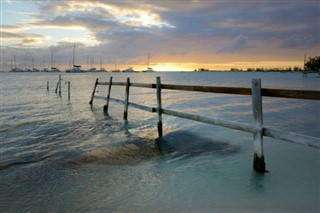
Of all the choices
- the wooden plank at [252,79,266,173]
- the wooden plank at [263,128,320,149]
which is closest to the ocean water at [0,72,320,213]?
the wooden plank at [252,79,266,173]

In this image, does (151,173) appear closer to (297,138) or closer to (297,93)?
(297,138)

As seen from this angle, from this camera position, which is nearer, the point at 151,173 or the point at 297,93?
the point at 297,93

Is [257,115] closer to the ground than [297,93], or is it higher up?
closer to the ground

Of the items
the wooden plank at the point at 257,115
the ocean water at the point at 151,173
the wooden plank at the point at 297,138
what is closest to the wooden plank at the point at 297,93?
the wooden plank at the point at 257,115

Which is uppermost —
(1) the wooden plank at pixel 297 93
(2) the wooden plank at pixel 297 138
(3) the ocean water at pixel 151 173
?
(1) the wooden plank at pixel 297 93

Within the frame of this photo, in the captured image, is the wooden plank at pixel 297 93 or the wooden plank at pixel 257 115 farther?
the wooden plank at pixel 257 115

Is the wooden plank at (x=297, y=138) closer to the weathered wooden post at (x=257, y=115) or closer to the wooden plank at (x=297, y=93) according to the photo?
the weathered wooden post at (x=257, y=115)

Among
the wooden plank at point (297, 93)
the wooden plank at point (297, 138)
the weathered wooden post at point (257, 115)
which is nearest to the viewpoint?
the wooden plank at point (297, 138)

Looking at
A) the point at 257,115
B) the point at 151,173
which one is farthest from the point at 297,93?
the point at 151,173

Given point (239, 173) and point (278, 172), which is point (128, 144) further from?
point (278, 172)

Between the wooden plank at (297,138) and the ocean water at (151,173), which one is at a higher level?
the wooden plank at (297,138)

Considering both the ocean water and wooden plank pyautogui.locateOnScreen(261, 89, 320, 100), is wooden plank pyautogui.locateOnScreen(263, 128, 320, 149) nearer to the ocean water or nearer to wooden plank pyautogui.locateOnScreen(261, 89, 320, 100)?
wooden plank pyautogui.locateOnScreen(261, 89, 320, 100)

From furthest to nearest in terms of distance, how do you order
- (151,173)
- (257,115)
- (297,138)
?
1. (151,173)
2. (257,115)
3. (297,138)

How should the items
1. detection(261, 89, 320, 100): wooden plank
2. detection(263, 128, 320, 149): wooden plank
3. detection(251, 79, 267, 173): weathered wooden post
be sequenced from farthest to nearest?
detection(251, 79, 267, 173): weathered wooden post < detection(261, 89, 320, 100): wooden plank < detection(263, 128, 320, 149): wooden plank
